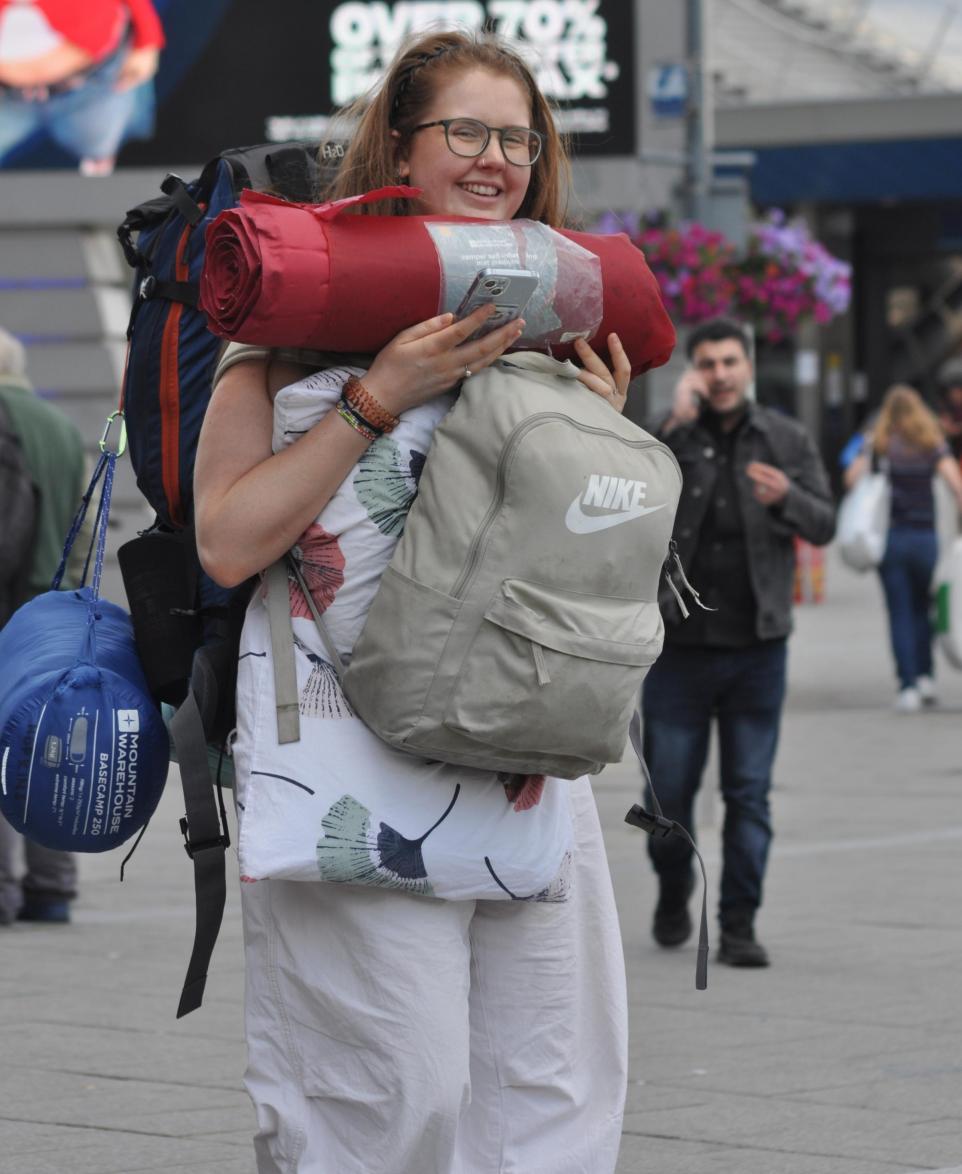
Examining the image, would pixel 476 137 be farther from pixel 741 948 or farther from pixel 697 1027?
pixel 741 948

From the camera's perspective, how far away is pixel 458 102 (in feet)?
9.78

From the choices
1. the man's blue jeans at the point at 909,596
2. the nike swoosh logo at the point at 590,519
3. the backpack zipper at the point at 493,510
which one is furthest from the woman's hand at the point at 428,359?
the man's blue jeans at the point at 909,596

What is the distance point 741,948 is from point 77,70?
33.9 ft

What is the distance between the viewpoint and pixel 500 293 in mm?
2801

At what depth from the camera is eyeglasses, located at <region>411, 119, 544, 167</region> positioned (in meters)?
2.96

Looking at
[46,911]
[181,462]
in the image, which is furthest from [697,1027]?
[181,462]

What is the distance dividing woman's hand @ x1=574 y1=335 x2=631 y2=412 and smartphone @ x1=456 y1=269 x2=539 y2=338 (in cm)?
15

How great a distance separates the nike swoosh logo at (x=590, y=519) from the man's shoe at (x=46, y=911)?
4.73m

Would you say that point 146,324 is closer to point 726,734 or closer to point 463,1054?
point 463,1054

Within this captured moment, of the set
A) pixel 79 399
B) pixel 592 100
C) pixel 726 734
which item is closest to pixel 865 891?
pixel 726 734

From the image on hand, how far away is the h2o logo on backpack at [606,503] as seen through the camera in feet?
9.01

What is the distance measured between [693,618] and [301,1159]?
3.91 m

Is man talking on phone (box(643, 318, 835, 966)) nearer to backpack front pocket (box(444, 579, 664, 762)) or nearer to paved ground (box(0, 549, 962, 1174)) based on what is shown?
paved ground (box(0, 549, 962, 1174))

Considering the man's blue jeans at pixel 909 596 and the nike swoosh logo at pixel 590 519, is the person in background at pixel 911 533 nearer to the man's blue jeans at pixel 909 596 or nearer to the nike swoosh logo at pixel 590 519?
the man's blue jeans at pixel 909 596
